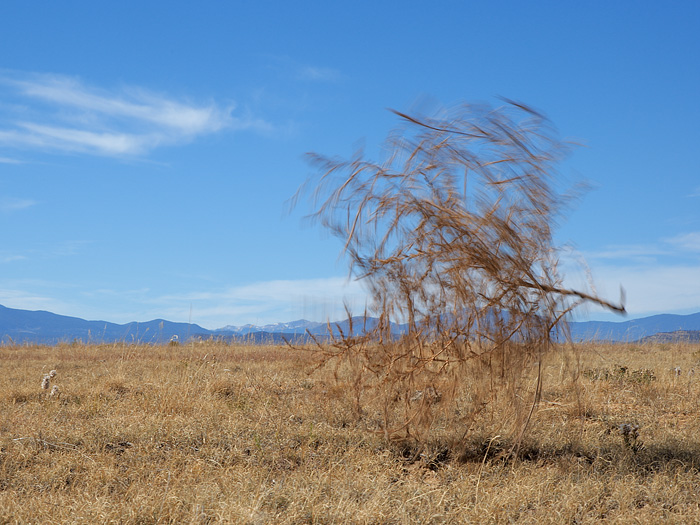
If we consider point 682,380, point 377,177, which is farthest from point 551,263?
point 682,380

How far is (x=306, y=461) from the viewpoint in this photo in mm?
5008

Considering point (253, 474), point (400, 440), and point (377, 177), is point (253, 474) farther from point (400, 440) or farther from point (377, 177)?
point (377, 177)

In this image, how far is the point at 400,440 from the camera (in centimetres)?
542

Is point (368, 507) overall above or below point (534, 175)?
below

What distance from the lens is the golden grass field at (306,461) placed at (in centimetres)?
394

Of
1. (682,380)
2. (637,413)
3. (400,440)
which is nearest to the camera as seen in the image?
(400,440)

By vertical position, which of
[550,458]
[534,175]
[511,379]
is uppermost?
[534,175]

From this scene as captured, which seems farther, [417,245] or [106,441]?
[106,441]

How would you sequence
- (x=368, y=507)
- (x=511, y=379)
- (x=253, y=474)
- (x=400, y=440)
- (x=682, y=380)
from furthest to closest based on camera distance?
(x=682, y=380) → (x=400, y=440) → (x=511, y=379) → (x=253, y=474) → (x=368, y=507)

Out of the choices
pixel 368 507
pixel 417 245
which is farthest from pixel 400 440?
pixel 417 245

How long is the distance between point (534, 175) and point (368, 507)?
3129mm

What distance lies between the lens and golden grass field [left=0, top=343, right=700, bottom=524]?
3.94 metres

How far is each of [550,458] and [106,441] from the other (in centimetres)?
429

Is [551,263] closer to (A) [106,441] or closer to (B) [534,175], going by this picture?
(B) [534,175]
